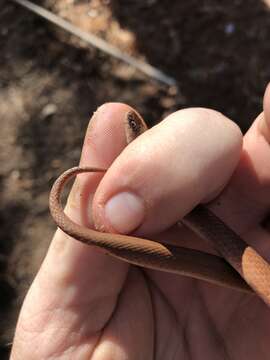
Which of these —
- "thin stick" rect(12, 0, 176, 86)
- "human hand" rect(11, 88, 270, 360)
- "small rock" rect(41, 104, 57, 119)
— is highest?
"human hand" rect(11, 88, 270, 360)

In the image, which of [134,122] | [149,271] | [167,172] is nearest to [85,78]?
[134,122]

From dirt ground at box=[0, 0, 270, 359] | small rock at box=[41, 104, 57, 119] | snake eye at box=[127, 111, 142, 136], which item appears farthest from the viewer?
small rock at box=[41, 104, 57, 119]

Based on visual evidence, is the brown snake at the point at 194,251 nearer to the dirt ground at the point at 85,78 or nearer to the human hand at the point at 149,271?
the human hand at the point at 149,271

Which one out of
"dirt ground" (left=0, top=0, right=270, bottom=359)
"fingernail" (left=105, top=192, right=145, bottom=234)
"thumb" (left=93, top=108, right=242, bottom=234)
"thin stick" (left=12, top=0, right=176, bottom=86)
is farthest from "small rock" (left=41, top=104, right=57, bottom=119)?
"fingernail" (left=105, top=192, right=145, bottom=234)

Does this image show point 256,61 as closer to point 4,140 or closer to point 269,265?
point 4,140

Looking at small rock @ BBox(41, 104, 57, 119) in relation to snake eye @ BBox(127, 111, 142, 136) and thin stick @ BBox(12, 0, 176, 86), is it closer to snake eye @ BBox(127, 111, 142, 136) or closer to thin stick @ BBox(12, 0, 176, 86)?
thin stick @ BBox(12, 0, 176, 86)

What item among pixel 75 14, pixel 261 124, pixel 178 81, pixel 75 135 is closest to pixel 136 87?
pixel 178 81
